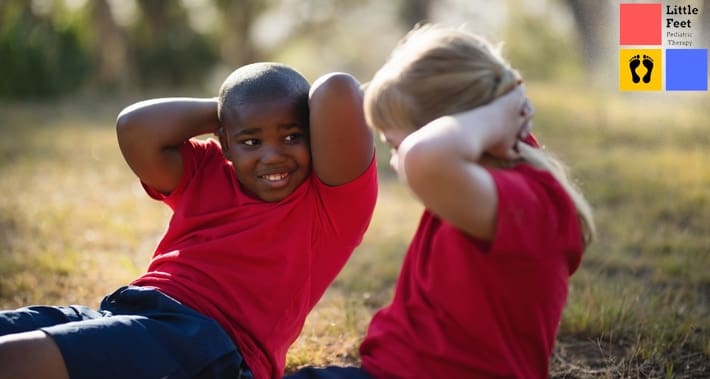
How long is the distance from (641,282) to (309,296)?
2.13 metres

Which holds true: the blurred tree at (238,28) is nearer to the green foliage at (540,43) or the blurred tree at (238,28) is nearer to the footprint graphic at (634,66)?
the green foliage at (540,43)

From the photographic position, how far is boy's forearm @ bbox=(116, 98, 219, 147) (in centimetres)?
272

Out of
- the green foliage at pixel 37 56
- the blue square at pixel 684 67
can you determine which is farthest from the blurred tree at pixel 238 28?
the blue square at pixel 684 67

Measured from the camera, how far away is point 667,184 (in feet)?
19.6

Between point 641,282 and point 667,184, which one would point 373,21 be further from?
point 641,282

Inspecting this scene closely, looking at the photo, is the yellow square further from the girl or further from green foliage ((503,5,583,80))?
green foliage ((503,5,583,80))

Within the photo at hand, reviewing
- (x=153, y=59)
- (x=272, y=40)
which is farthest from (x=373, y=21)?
(x=153, y=59)

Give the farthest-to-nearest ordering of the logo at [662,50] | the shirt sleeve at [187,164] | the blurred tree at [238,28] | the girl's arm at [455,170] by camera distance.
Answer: the blurred tree at [238,28]
the logo at [662,50]
the shirt sleeve at [187,164]
the girl's arm at [455,170]

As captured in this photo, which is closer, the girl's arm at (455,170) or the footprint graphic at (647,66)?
the girl's arm at (455,170)

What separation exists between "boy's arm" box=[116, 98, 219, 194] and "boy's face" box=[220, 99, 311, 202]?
19cm

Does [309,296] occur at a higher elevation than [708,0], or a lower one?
lower

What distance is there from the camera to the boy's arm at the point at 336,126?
2.47 meters

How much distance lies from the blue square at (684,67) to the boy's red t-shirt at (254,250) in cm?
198

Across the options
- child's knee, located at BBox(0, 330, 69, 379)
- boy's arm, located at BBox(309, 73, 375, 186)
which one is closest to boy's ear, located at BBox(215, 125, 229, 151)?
boy's arm, located at BBox(309, 73, 375, 186)
